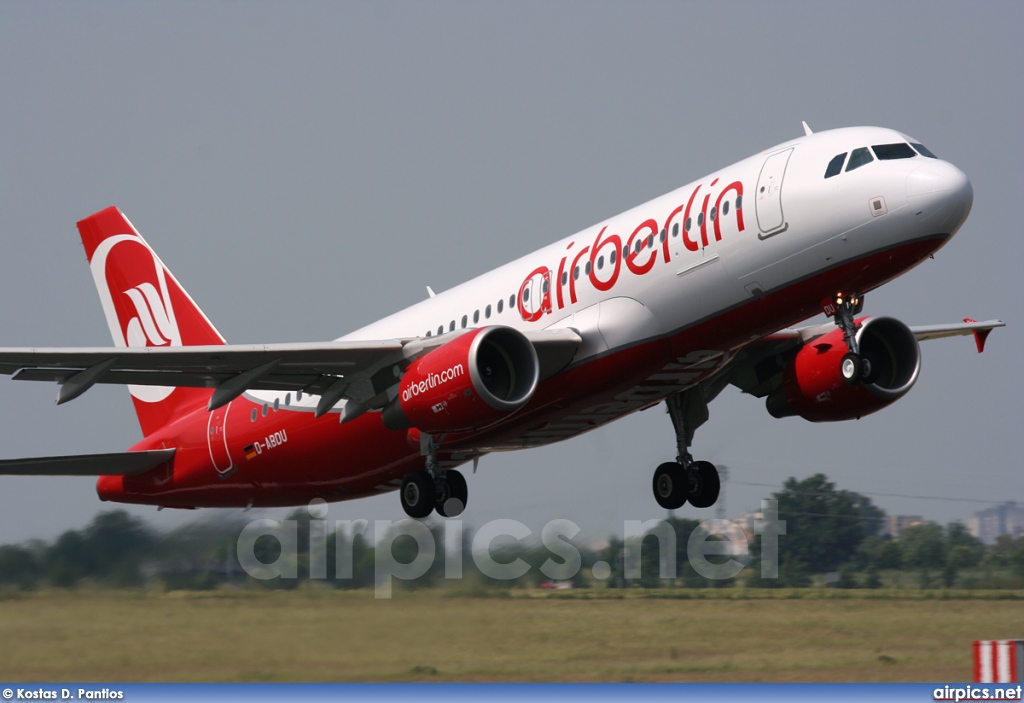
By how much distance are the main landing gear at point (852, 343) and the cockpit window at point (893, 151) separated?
219 cm

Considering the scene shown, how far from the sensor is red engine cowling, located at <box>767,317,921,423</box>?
77.4 feet

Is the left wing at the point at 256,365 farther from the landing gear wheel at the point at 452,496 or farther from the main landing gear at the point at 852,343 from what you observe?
the main landing gear at the point at 852,343

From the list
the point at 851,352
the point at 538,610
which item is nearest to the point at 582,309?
the point at 851,352

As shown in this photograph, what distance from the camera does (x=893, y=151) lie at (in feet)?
65.5

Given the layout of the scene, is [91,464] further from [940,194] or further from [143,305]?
[940,194]

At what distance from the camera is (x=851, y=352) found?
21141 mm

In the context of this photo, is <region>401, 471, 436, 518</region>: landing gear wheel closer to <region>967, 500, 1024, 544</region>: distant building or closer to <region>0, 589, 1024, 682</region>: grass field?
<region>0, 589, 1024, 682</region>: grass field

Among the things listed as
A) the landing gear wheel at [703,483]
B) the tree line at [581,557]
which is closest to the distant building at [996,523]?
the tree line at [581,557]

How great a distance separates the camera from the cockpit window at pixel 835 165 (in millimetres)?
20031

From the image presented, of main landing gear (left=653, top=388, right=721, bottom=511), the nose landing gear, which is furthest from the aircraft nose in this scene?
main landing gear (left=653, top=388, right=721, bottom=511)

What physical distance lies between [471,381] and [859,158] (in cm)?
660

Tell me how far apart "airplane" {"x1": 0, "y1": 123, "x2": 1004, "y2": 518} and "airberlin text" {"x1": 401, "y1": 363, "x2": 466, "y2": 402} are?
0.09 ft

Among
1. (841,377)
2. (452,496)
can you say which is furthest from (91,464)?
(841,377)

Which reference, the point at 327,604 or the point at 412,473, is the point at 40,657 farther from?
the point at 412,473
